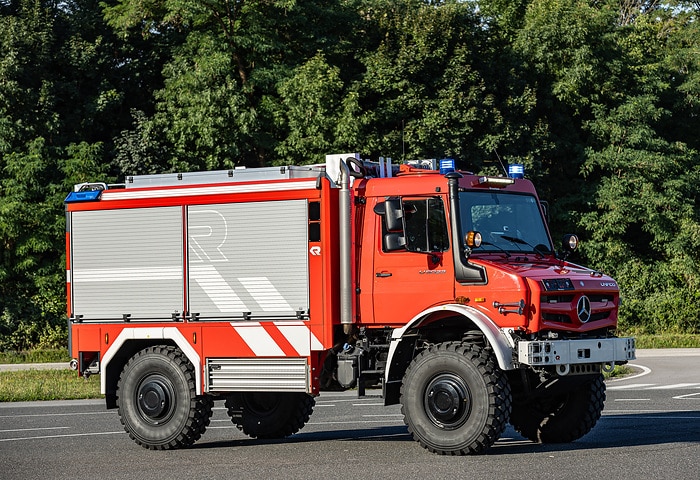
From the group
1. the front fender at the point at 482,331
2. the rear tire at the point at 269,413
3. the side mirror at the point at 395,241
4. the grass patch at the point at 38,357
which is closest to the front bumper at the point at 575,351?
→ the front fender at the point at 482,331

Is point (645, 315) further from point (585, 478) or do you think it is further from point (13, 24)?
point (585, 478)

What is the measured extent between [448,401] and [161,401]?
373cm

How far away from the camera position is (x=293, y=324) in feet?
46.2

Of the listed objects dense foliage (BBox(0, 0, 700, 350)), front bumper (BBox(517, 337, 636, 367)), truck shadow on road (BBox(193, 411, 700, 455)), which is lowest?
truck shadow on road (BBox(193, 411, 700, 455))

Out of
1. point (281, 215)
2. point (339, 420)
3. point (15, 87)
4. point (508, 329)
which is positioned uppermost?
point (15, 87)

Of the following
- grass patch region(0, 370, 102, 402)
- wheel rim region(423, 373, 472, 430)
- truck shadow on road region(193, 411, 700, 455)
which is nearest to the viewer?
wheel rim region(423, 373, 472, 430)

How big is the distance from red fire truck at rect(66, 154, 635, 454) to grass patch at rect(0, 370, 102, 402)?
10386 mm

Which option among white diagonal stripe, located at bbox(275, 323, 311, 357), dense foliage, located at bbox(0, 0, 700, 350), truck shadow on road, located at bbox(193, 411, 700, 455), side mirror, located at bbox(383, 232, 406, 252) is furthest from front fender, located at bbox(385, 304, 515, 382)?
dense foliage, located at bbox(0, 0, 700, 350)

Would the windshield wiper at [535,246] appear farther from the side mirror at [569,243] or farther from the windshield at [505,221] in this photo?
the side mirror at [569,243]

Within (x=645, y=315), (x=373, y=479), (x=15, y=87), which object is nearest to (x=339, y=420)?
(x=373, y=479)

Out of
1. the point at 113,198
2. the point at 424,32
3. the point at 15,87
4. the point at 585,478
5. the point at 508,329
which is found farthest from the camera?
the point at 424,32

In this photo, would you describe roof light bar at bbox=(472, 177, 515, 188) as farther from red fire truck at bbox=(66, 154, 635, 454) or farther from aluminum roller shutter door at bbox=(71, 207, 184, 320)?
aluminum roller shutter door at bbox=(71, 207, 184, 320)

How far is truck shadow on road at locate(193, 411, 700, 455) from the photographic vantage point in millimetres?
14000

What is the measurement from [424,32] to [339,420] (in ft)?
82.3
